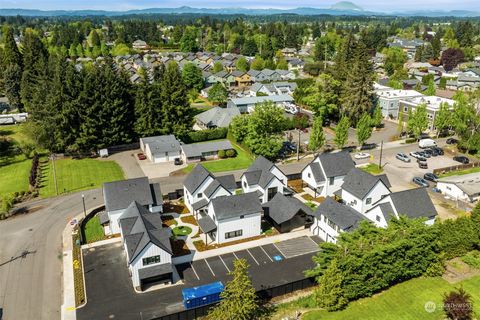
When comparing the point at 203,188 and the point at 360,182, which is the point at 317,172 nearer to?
the point at 360,182

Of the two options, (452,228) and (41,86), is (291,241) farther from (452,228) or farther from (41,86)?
(41,86)

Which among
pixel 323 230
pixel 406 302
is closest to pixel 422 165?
A: pixel 323 230

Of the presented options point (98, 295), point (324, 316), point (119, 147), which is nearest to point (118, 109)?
point (119, 147)

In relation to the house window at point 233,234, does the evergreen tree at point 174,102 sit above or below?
above

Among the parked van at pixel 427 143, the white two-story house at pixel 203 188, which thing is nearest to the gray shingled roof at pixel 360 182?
the white two-story house at pixel 203 188

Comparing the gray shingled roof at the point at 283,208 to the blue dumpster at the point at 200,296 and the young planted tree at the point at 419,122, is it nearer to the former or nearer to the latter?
the blue dumpster at the point at 200,296

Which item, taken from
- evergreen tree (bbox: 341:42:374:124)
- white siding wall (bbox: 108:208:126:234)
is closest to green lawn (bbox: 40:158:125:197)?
white siding wall (bbox: 108:208:126:234)
